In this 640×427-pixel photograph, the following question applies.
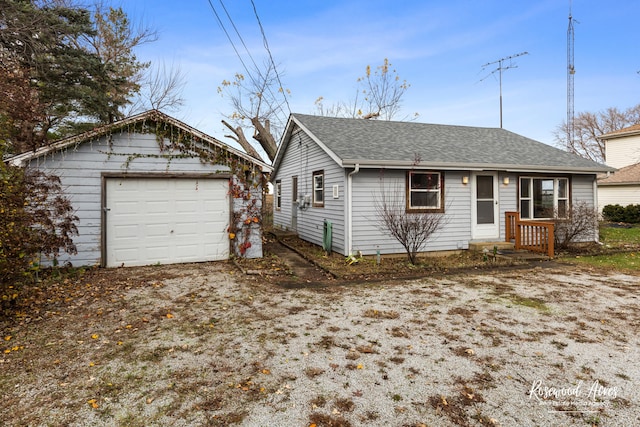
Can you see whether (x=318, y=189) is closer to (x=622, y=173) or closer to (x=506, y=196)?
(x=506, y=196)

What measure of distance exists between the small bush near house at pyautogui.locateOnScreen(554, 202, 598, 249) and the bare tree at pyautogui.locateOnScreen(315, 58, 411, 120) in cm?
1720

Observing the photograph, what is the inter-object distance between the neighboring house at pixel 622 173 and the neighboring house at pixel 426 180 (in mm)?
9948

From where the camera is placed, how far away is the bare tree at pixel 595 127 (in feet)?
109

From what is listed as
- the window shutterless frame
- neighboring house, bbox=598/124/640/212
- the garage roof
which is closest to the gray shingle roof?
the window shutterless frame

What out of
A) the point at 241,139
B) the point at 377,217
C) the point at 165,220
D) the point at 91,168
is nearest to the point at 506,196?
the point at 377,217

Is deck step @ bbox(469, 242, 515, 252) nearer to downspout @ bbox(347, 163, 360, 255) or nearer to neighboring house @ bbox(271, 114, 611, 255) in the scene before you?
neighboring house @ bbox(271, 114, 611, 255)

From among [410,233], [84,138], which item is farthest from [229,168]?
[410,233]

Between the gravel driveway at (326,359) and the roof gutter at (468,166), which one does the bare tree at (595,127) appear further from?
the gravel driveway at (326,359)

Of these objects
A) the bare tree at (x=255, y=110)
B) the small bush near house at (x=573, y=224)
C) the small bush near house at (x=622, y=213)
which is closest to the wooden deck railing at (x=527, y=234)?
the small bush near house at (x=573, y=224)

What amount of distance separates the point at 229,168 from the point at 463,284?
613 centimetres

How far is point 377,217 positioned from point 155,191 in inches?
220

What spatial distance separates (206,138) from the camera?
336 inches

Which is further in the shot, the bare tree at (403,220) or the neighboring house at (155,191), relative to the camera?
the bare tree at (403,220)

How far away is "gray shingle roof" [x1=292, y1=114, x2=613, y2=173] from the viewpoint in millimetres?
9195
